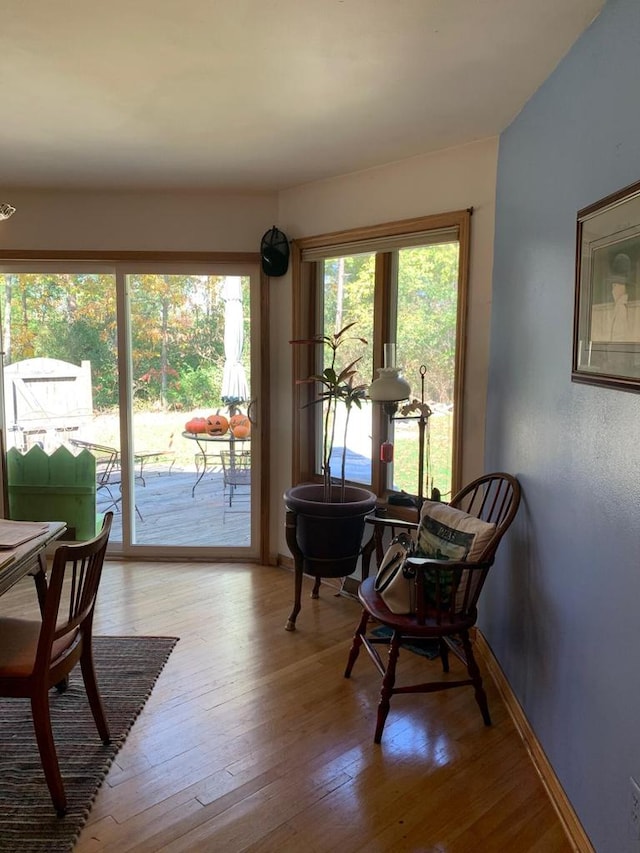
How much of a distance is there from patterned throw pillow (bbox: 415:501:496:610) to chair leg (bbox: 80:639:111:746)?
3.98ft

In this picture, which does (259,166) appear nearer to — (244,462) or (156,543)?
(244,462)

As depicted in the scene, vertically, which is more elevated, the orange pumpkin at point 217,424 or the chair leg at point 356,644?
the orange pumpkin at point 217,424

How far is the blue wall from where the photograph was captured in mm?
1484

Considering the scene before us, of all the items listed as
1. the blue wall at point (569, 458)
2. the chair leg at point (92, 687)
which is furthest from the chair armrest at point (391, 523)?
the chair leg at point (92, 687)

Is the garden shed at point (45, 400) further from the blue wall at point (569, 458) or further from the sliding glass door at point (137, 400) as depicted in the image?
the blue wall at point (569, 458)

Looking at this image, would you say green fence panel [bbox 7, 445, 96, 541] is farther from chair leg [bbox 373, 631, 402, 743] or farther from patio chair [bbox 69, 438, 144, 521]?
chair leg [bbox 373, 631, 402, 743]

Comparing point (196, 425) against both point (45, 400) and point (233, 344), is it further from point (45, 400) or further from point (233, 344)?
point (45, 400)

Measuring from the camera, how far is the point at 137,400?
12.9ft

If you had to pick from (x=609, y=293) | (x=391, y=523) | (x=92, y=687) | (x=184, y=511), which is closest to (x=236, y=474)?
(x=184, y=511)

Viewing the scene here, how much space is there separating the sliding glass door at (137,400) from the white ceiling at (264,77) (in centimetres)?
84

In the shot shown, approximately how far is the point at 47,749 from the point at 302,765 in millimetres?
814

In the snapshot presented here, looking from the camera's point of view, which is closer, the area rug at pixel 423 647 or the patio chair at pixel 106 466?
the area rug at pixel 423 647

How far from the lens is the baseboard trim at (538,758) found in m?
1.70

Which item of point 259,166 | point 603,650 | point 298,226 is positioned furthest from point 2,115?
point 603,650
